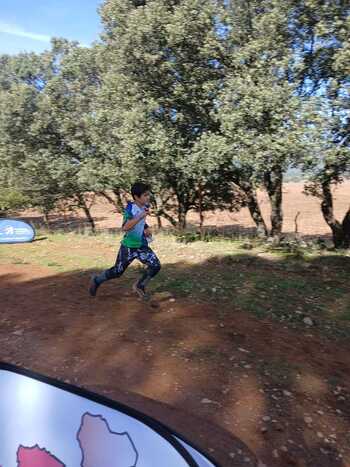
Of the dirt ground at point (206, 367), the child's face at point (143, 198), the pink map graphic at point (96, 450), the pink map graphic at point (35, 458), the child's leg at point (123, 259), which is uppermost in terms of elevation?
the child's face at point (143, 198)

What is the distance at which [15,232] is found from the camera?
13.0 m

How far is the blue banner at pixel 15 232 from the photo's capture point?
509 inches

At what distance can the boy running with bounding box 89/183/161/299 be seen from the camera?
5980mm

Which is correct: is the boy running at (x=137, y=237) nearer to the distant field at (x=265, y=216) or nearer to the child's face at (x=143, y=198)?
the child's face at (x=143, y=198)

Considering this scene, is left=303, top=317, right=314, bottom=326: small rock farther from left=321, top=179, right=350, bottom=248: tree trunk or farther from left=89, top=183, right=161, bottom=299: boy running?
left=321, top=179, right=350, bottom=248: tree trunk

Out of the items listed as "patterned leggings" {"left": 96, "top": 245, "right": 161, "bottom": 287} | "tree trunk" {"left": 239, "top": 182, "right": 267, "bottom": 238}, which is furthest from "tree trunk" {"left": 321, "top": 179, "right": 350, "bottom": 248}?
"patterned leggings" {"left": 96, "top": 245, "right": 161, "bottom": 287}

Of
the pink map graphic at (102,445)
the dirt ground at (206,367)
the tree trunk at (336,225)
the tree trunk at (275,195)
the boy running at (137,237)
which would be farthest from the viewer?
the tree trunk at (275,195)

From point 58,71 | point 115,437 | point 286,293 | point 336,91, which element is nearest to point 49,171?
point 58,71

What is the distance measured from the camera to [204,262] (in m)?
9.75

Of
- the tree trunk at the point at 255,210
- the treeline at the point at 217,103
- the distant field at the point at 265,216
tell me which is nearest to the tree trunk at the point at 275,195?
the treeline at the point at 217,103

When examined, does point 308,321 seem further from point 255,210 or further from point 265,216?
point 265,216

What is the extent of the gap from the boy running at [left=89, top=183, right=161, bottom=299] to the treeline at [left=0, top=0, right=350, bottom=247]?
4991mm

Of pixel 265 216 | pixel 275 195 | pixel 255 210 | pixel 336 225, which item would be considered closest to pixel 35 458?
pixel 336 225

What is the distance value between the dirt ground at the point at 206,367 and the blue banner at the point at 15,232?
6362mm
